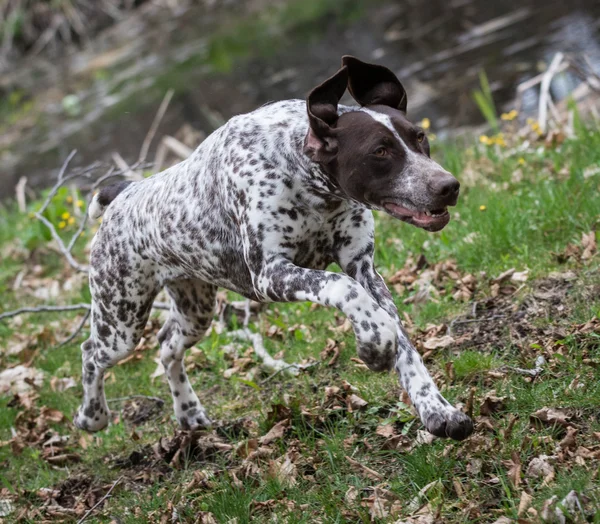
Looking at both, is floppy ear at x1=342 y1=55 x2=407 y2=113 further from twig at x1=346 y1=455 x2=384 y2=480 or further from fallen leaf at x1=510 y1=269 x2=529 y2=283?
fallen leaf at x1=510 y1=269 x2=529 y2=283

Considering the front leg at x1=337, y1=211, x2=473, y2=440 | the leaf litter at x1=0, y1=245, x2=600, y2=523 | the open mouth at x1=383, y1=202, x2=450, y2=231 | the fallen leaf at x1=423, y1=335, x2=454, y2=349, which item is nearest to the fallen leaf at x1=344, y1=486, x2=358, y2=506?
the leaf litter at x1=0, y1=245, x2=600, y2=523

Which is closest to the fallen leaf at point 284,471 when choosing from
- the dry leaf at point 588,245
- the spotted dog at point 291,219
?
the spotted dog at point 291,219

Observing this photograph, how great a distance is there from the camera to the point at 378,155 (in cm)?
411

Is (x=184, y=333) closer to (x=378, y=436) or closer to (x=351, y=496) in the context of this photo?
(x=378, y=436)

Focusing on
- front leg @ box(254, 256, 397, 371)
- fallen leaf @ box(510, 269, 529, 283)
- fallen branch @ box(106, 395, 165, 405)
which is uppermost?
front leg @ box(254, 256, 397, 371)

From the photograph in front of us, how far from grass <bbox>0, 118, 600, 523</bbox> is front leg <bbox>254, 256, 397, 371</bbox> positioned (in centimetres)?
61

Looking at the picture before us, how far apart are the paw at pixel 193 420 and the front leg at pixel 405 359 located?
164 centimetres

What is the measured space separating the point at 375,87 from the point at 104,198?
2.20 m

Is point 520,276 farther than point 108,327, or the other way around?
point 520,276

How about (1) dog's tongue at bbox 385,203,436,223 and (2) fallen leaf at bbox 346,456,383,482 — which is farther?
(2) fallen leaf at bbox 346,456,383,482

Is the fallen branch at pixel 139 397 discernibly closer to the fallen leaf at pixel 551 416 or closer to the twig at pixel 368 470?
the twig at pixel 368 470

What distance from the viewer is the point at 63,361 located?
293 inches

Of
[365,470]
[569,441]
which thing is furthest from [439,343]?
[569,441]

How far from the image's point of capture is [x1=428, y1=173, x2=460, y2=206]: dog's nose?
156 inches
